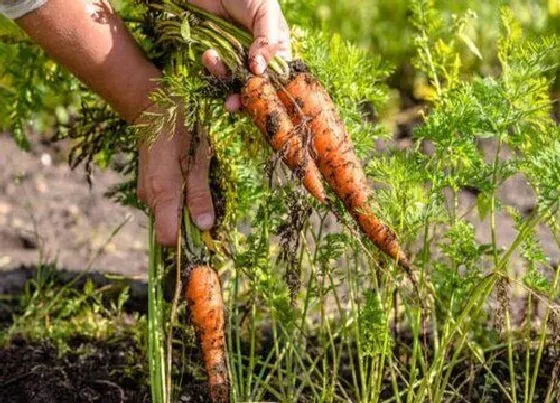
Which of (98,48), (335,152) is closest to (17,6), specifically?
(98,48)

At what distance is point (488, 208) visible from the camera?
276cm

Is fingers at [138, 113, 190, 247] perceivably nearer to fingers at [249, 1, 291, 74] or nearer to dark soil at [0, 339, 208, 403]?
fingers at [249, 1, 291, 74]

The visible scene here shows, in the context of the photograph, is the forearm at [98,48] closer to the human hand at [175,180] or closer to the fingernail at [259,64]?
the human hand at [175,180]

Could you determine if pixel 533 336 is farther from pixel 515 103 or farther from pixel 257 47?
pixel 257 47

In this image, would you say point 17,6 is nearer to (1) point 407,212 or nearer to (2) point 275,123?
(2) point 275,123

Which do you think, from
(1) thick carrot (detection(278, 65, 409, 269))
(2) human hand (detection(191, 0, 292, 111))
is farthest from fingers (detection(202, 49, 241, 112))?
(1) thick carrot (detection(278, 65, 409, 269))

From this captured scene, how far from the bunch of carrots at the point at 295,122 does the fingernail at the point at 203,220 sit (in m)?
0.11

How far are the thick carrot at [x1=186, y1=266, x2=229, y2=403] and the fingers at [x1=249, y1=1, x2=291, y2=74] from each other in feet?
1.64

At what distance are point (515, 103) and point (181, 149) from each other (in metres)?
0.70

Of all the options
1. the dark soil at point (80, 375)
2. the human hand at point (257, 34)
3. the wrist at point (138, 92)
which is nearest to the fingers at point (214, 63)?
the human hand at point (257, 34)

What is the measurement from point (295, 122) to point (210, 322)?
19.0 inches

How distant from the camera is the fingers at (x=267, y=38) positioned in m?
2.48

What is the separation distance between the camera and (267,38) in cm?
250

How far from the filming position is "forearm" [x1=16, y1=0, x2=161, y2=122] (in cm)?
266
